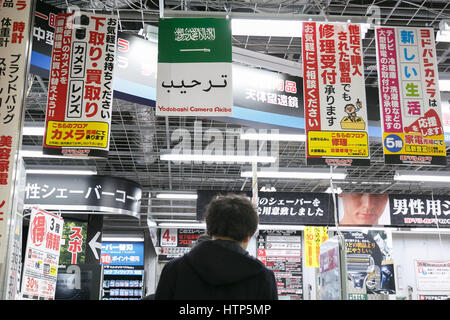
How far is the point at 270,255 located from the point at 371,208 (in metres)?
7.60

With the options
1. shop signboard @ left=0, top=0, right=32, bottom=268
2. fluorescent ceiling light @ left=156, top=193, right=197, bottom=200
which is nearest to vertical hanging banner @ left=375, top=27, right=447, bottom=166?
shop signboard @ left=0, top=0, right=32, bottom=268

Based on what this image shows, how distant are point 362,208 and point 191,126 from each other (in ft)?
14.9

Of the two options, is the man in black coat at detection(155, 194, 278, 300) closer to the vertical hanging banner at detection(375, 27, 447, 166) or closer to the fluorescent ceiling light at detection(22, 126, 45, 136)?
the vertical hanging banner at detection(375, 27, 447, 166)

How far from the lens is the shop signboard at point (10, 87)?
371cm

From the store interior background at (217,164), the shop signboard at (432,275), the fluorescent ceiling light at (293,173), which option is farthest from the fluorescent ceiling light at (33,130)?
the shop signboard at (432,275)

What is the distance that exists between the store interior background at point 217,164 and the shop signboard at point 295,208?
1.19m

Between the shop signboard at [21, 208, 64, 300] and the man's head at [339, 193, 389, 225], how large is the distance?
291 inches

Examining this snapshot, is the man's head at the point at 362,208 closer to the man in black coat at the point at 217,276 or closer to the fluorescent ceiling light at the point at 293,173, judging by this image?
the fluorescent ceiling light at the point at 293,173

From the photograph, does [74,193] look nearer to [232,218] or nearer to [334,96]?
[334,96]

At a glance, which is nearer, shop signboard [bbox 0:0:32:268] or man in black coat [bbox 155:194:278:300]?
man in black coat [bbox 155:194:278:300]

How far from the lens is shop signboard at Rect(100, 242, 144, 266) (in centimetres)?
2027

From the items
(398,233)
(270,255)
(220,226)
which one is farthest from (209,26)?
→ (398,233)

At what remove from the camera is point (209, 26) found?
17.8 ft
